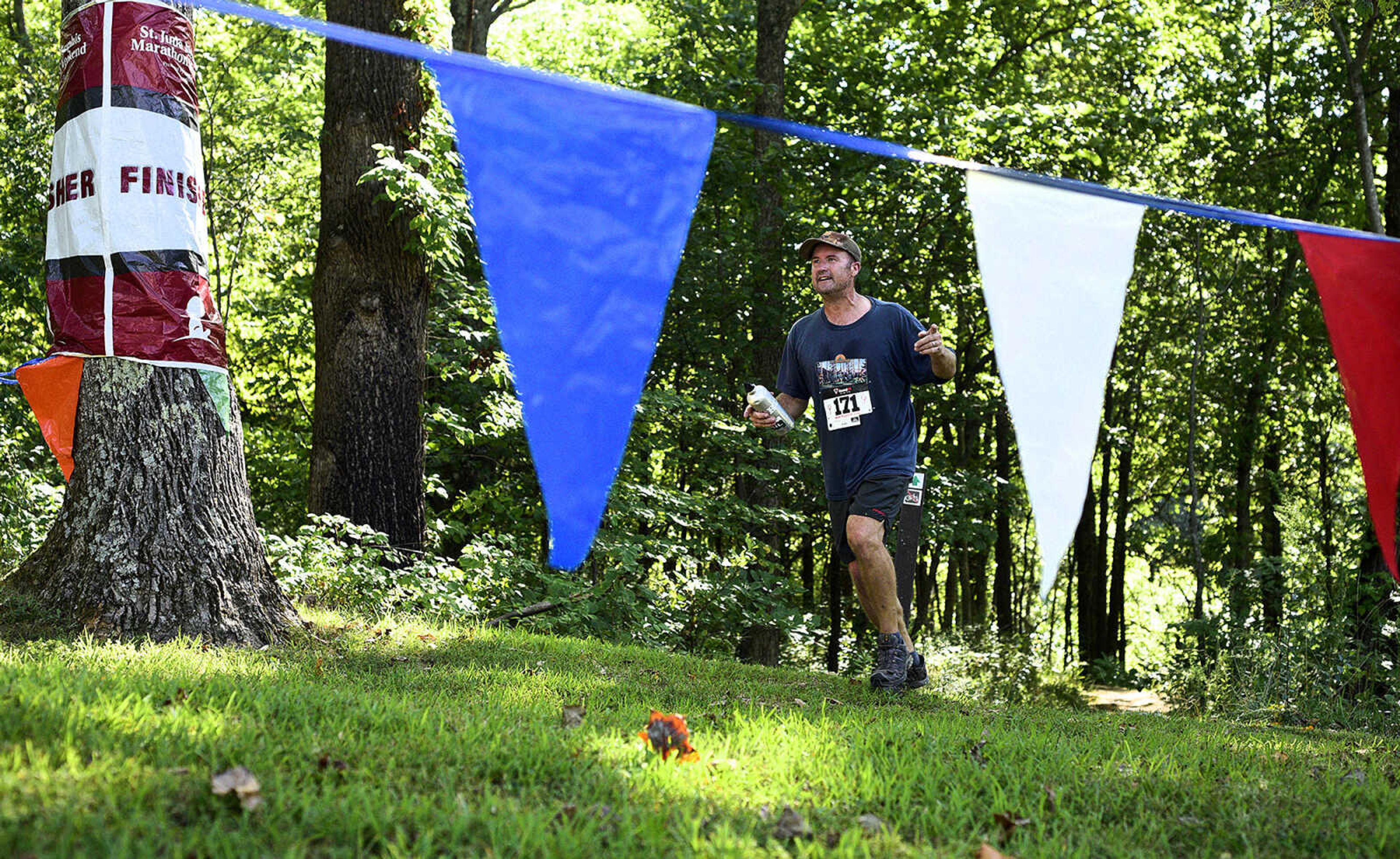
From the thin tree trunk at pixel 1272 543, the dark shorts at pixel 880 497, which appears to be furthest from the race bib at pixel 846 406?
the thin tree trunk at pixel 1272 543

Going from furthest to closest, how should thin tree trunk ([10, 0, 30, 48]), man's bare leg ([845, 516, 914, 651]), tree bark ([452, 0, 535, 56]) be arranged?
1. tree bark ([452, 0, 535, 56])
2. thin tree trunk ([10, 0, 30, 48])
3. man's bare leg ([845, 516, 914, 651])

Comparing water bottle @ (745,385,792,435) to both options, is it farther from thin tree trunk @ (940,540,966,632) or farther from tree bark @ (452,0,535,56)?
thin tree trunk @ (940,540,966,632)

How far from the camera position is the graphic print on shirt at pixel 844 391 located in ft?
16.1

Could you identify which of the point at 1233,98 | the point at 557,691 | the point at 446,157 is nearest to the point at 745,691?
the point at 557,691

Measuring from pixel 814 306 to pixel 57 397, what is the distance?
28.2 feet

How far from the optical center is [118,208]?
4219 millimetres

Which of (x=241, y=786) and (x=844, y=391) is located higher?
(x=844, y=391)

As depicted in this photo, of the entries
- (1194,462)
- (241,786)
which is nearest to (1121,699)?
(1194,462)

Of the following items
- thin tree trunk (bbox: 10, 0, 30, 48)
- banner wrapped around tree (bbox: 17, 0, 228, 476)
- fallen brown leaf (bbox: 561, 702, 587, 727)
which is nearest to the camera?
fallen brown leaf (bbox: 561, 702, 587, 727)

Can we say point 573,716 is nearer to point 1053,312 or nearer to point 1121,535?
point 1053,312

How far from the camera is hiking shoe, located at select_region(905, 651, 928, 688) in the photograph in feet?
16.7

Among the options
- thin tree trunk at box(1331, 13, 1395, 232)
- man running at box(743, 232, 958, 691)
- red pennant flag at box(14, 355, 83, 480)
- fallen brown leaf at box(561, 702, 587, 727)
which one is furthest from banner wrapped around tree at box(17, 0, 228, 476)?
thin tree trunk at box(1331, 13, 1395, 232)

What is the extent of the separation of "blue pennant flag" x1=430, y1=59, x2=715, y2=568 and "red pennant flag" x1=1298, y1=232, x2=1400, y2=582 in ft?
10.1

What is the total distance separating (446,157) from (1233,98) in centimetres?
1234
